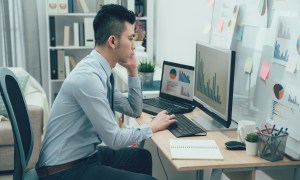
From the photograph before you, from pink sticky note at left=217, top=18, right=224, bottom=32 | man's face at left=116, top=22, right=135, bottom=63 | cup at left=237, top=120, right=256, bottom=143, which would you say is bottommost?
cup at left=237, top=120, right=256, bottom=143

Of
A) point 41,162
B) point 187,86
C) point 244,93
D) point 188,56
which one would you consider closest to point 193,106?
point 187,86

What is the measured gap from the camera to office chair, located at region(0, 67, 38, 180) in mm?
1582

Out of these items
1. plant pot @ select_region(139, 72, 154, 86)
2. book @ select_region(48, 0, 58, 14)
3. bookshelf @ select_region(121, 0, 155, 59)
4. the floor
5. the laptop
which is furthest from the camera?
book @ select_region(48, 0, 58, 14)

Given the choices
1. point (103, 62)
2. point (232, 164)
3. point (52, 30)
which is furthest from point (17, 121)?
point (52, 30)

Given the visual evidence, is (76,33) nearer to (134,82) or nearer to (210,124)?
(134,82)

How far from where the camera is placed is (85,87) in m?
1.78

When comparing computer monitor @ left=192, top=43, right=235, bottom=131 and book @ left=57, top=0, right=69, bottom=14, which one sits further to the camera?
book @ left=57, top=0, right=69, bottom=14

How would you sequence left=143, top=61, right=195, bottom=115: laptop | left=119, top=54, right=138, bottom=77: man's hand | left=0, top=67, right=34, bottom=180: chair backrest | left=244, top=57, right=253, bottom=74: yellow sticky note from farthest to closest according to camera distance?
left=143, top=61, right=195, bottom=115: laptop, left=119, top=54, right=138, bottom=77: man's hand, left=244, top=57, right=253, bottom=74: yellow sticky note, left=0, top=67, right=34, bottom=180: chair backrest

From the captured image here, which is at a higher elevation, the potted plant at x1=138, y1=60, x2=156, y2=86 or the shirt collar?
the shirt collar

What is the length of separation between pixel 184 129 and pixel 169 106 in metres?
0.48

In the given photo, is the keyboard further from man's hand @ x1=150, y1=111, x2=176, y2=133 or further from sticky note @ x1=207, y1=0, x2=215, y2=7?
sticky note @ x1=207, y1=0, x2=215, y2=7

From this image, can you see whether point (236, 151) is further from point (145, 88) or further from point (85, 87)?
point (145, 88)

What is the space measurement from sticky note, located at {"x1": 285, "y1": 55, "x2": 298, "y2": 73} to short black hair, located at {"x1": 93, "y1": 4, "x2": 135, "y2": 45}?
2.52 feet

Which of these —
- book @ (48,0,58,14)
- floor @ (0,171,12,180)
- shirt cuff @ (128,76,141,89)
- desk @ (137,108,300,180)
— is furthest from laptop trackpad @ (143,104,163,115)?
book @ (48,0,58,14)
